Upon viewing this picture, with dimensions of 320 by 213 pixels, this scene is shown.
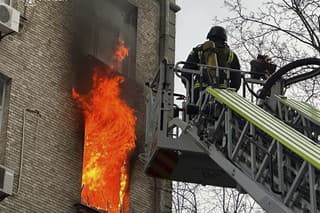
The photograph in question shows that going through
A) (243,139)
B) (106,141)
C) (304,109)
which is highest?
(304,109)

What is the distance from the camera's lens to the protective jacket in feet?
33.8

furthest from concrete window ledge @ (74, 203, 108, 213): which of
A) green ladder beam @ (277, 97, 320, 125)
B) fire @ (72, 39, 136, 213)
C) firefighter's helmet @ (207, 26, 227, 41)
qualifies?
green ladder beam @ (277, 97, 320, 125)

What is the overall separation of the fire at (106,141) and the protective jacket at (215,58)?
10.9 feet

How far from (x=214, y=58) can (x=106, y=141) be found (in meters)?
4.17

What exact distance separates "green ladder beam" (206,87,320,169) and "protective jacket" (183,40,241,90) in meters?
1.18

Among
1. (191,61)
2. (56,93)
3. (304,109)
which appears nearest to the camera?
(304,109)

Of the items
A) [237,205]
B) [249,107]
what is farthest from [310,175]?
[237,205]

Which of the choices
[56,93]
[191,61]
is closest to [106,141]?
[56,93]

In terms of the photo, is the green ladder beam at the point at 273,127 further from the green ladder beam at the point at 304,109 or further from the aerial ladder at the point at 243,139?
the green ladder beam at the point at 304,109

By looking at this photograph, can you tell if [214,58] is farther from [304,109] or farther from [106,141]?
[106,141]

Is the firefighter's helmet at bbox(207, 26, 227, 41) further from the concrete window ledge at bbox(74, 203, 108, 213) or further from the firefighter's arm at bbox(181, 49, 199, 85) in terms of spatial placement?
the concrete window ledge at bbox(74, 203, 108, 213)

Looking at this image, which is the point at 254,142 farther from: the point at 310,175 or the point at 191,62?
the point at 191,62

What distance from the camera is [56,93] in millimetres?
12758

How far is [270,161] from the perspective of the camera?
750 centimetres
